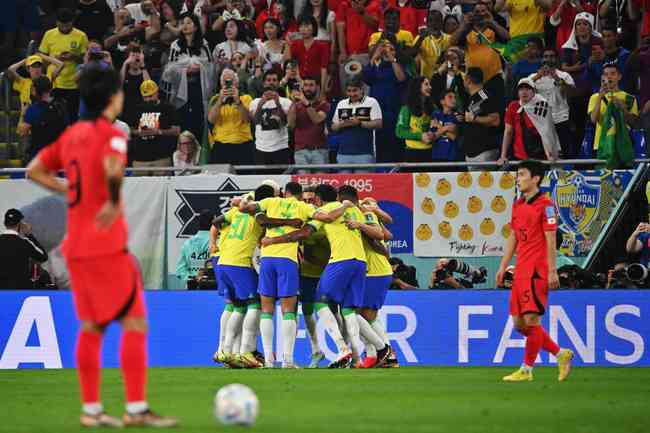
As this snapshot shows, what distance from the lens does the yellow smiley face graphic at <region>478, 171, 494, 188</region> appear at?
2128 cm

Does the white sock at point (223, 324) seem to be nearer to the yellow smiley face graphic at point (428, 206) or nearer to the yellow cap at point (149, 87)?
the yellow smiley face graphic at point (428, 206)

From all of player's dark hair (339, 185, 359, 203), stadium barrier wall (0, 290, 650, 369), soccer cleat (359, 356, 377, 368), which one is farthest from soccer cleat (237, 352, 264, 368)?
player's dark hair (339, 185, 359, 203)

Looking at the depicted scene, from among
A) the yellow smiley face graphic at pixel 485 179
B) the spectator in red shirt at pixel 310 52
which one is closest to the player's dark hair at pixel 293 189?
the yellow smiley face graphic at pixel 485 179

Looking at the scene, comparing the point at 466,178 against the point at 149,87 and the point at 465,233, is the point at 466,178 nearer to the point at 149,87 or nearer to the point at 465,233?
the point at 465,233

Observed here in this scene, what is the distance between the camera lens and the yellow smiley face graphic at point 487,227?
840 inches

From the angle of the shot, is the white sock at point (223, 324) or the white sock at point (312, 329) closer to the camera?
the white sock at point (223, 324)

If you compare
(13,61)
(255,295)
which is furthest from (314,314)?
(13,61)

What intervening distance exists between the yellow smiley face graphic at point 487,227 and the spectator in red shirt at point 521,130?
0.94 metres

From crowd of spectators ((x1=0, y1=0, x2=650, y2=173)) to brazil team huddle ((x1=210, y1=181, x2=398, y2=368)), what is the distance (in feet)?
10.0

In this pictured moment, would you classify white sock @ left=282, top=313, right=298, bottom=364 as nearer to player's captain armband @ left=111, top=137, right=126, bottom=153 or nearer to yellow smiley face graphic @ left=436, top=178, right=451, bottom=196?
yellow smiley face graphic @ left=436, top=178, right=451, bottom=196

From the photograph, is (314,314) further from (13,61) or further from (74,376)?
(13,61)

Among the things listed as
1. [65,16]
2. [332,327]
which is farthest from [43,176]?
[65,16]

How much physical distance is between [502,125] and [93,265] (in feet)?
47.7

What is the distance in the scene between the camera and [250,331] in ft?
62.4
